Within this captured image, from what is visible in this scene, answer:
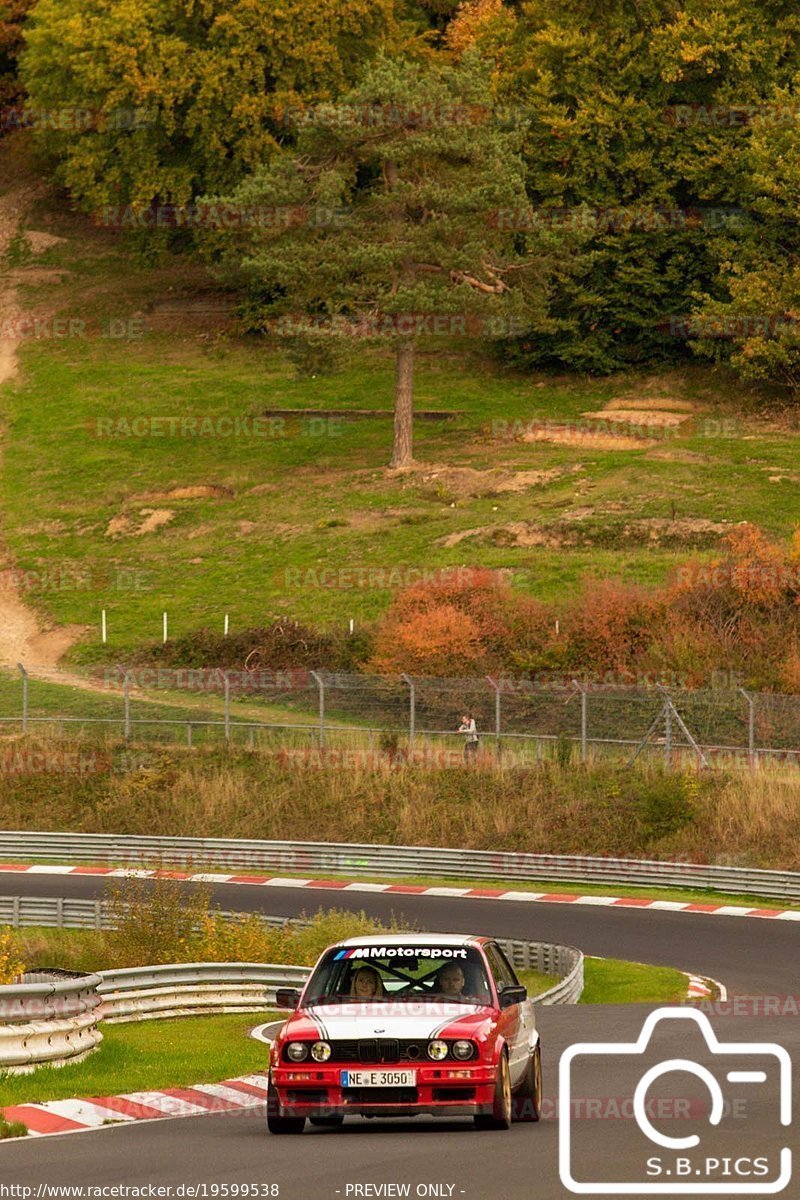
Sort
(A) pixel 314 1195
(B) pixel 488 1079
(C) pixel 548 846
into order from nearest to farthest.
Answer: (A) pixel 314 1195 < (B) pixel 488 1079 < (C) pixel 548 846

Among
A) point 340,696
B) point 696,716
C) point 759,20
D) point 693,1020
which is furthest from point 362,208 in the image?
point 693,1020

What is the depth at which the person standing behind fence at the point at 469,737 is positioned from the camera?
142 feet

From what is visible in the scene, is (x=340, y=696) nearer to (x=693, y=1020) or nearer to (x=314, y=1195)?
(x=693, y=1020)

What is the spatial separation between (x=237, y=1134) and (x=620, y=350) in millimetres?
70047

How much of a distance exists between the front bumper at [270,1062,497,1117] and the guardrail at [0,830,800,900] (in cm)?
2337

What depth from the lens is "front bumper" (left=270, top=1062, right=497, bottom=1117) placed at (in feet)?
44.9

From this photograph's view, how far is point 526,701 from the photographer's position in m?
45.4

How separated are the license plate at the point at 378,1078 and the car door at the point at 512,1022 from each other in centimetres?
78

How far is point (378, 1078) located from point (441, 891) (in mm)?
24070
